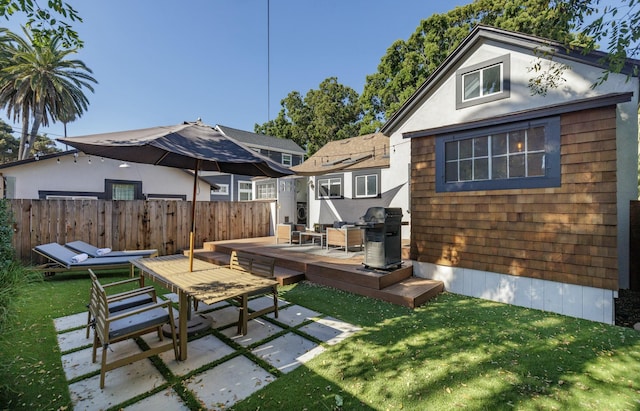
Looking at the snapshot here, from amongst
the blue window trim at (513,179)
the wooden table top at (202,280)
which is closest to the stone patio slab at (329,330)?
the wooden table top at (202,280)

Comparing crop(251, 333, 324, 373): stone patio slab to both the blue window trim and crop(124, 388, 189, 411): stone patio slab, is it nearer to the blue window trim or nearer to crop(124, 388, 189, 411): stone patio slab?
crop(124, 388, 189, 411): stone patio slab

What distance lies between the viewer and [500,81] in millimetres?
6816

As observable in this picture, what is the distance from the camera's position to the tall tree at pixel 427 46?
1603 cm

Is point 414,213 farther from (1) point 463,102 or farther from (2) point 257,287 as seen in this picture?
(2) point 257,287

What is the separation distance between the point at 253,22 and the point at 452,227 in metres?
10.4

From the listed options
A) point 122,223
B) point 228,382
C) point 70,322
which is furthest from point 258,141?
point 228,382

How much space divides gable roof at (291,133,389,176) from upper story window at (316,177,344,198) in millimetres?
773

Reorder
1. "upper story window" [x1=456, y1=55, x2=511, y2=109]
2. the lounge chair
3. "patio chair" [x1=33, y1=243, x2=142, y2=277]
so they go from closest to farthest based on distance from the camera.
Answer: "patio chair" [x1=33, y1=243, x2=142, y2=277]
"upper story window" [x1=456, y1=55, x2=511, y2=109]
the lounge chair

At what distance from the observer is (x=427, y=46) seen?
18734 mm

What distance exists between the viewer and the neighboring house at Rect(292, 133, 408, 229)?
36.3 ft

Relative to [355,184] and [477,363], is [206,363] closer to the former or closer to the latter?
[477,363]

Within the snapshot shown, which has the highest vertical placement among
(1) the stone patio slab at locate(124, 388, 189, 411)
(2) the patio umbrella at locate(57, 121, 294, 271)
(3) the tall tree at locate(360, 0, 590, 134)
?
(3) the tall tree at locate(360, 0, 590, 134)

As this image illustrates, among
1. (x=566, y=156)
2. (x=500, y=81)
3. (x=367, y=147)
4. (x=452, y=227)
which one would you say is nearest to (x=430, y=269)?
(x=452, y=227)

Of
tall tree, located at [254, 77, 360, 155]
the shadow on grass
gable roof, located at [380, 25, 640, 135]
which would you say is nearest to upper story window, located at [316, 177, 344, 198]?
gable roof, located at [380, 25, 640, 135]
